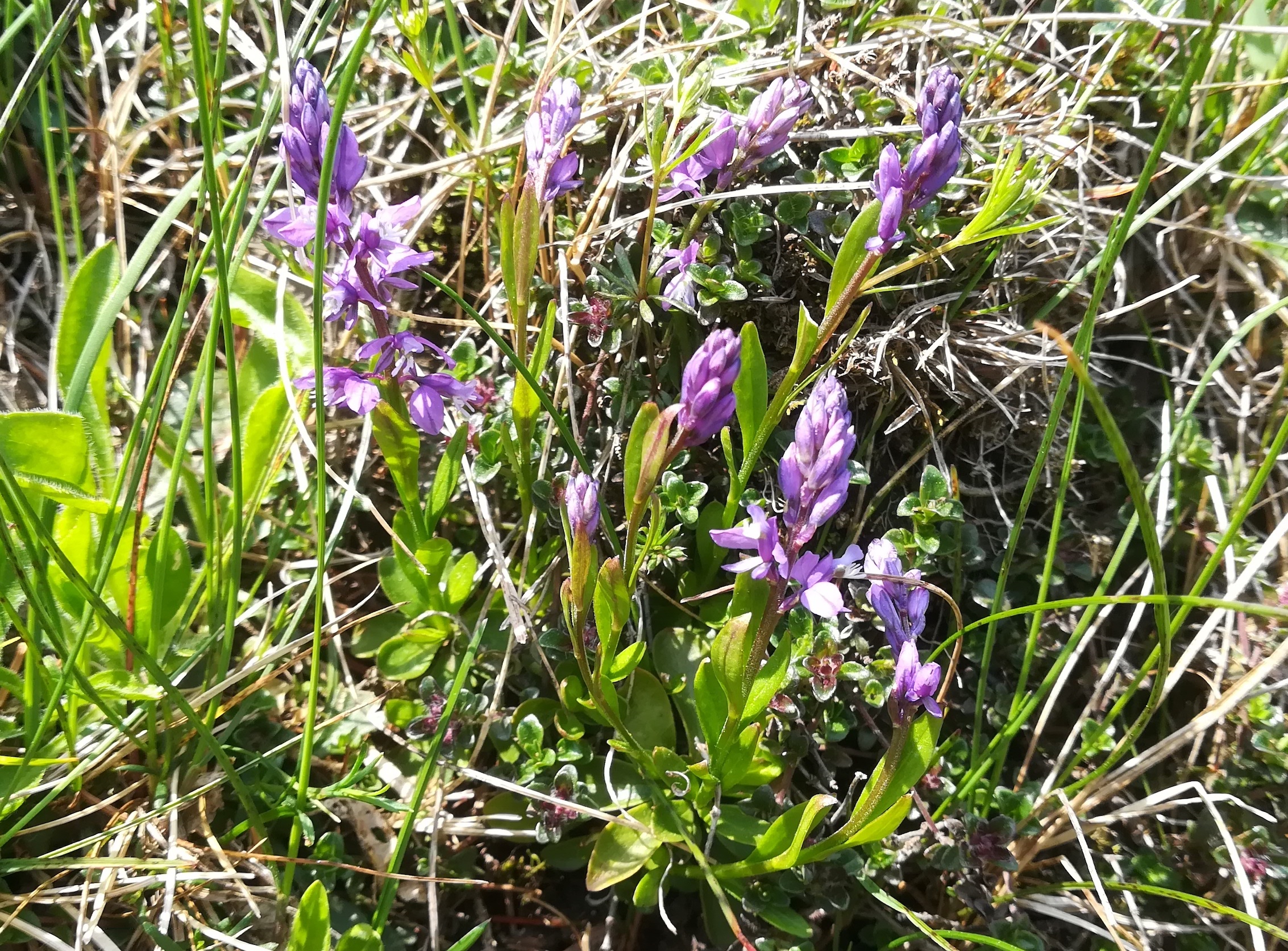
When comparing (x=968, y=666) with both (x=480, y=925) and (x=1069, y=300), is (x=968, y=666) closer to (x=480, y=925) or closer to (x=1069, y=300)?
(x=1069, y=300)

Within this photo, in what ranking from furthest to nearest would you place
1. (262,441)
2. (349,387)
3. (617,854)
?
(262,441), (617,854), (349,387)

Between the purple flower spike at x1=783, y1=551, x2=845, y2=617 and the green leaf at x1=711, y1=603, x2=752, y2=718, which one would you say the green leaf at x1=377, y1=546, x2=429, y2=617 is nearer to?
the green leaf at x1=711, y1=603, x2=752, y2=718

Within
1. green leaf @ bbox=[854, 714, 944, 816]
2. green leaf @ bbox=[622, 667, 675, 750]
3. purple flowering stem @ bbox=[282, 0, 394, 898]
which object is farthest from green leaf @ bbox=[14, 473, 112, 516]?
green leaf @ bbox=[854, 714, 944, 816]

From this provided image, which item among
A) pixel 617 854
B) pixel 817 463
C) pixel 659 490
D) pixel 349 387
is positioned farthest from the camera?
pixel 659 490

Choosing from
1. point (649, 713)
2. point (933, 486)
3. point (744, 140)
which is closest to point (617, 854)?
point (649, 713)

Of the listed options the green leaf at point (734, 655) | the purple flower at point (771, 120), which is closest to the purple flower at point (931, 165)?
the purple flower at point (771, 120)

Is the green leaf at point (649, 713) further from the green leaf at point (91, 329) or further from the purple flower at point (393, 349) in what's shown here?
the green leaf at point (91, 329)

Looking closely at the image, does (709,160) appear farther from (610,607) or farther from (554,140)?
(610,607)
